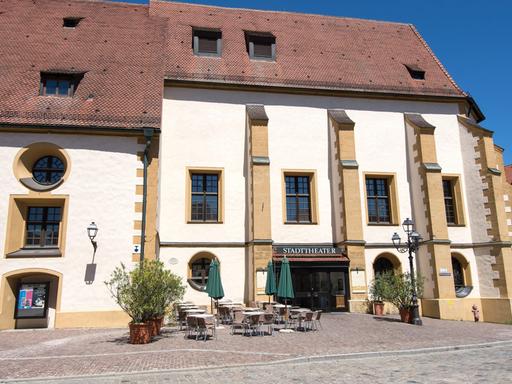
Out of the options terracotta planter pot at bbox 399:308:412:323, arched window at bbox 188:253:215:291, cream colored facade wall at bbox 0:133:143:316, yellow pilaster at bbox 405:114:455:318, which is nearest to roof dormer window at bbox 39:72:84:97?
cream colored facade wall at bbox 0:133:143:316

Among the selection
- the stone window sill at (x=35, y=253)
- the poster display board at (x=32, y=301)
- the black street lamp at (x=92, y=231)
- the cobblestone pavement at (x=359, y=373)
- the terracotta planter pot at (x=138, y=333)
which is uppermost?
the black street lamp at (x=92, y=231)

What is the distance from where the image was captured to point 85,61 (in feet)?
65.0

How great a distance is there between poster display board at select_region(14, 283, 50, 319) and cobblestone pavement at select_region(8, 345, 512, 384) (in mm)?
8509

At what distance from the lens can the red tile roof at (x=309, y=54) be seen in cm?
2252

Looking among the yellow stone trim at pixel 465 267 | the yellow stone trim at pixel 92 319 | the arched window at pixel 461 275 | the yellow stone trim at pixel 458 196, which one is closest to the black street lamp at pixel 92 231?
the yellow stone trim at pixel 92 319

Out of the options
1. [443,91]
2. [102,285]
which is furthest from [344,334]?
[443,91]

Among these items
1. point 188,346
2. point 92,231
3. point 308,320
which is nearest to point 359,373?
point 188,346

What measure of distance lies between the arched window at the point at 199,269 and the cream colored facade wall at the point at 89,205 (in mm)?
4378

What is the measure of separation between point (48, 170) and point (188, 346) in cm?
932

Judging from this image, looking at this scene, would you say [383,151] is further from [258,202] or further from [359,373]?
[359,373]

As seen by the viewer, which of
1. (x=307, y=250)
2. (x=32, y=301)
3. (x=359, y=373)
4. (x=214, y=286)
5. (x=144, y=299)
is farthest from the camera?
(x=307, y=250)

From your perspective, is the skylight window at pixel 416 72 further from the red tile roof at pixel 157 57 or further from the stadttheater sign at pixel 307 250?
the stadttheater sign at pixel 307 250

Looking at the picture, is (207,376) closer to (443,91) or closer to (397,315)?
(397,315)

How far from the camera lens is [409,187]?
22406 mm
